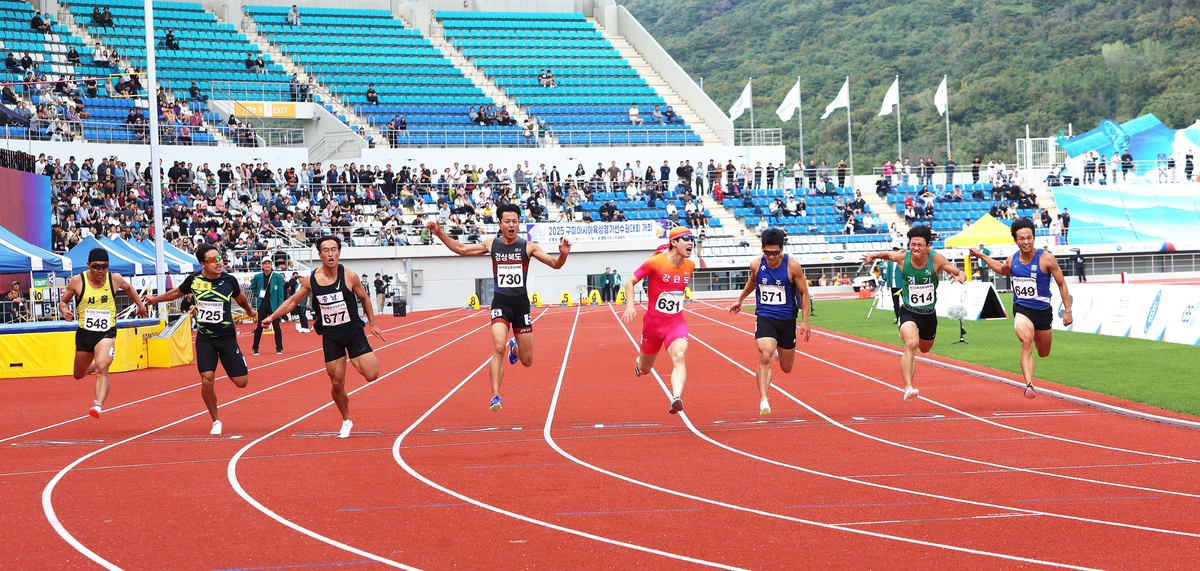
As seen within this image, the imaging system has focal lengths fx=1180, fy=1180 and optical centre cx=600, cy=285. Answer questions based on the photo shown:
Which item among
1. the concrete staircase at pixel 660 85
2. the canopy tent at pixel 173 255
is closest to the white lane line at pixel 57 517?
the canopy tent at pixel 173 255

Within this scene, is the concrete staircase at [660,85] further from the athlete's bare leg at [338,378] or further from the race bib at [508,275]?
the athlete's bare leg at [338,378]

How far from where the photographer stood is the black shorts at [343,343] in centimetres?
1091

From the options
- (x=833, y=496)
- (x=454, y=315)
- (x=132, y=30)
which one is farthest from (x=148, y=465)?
(x=132, y=30)

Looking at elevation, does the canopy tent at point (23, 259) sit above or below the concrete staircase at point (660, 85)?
below

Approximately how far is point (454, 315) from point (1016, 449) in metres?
29.2

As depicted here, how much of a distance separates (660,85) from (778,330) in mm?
46346

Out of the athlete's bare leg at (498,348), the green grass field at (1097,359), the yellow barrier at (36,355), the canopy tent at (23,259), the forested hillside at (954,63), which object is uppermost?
the forested hillside at (954,63)

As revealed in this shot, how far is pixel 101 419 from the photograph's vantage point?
43.9ft

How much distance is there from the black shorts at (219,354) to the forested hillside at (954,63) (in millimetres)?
72966

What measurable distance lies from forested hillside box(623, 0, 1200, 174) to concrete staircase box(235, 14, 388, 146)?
42.4 metres

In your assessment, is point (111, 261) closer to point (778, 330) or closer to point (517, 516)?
point (778, 330)

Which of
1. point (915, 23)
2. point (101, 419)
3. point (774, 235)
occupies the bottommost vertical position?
point (101, 419)

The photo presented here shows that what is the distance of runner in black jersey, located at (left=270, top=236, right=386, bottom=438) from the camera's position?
10781 mm

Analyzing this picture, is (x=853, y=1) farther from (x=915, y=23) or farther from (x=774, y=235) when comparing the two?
(x=774, y=235)
